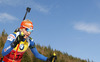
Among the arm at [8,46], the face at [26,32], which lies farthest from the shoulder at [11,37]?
the face at [26,32]

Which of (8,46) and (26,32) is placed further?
(26,32)

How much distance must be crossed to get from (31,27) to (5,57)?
32.7 inches

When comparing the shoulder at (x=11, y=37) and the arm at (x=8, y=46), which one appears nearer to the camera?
the arm at (x=8, y=46)

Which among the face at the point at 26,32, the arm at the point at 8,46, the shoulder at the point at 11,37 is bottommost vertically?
the arm at the point at 8,46

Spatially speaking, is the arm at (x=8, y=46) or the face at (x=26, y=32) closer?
the arm at (x=8, y=46)

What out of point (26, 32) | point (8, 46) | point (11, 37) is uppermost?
point (26, 32)

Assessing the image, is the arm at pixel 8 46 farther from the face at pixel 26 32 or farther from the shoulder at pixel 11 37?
the face at pixel 26 32

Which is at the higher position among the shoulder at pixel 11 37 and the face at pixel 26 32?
the face at pixel 26 32

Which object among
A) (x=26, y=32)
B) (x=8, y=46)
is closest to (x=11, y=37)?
(x=8, y=46)

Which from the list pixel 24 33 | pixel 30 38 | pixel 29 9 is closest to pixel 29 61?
pixel 29 9

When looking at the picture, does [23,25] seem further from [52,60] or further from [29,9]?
[29,9]

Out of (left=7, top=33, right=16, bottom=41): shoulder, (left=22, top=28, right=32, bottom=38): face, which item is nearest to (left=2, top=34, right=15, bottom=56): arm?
(left=7, top=33, right=16, bottom=41): shoulder

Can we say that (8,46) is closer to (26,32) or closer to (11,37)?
(11,37)

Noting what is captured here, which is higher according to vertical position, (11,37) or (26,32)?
(26,32)
